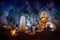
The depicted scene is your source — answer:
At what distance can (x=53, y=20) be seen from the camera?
3457 millimetres

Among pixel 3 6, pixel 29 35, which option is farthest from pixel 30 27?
pixel 3 6

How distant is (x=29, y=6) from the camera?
3.43 meters

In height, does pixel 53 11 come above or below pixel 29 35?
above

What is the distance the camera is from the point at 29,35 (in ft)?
11.2

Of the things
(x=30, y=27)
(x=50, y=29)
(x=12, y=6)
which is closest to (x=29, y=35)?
(x=30, y=27)

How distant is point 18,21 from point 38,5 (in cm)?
51

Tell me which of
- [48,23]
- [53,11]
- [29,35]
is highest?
[53,11]

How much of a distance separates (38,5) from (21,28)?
0.57m

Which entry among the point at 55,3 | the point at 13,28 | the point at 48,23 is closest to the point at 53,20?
the point at 48,23

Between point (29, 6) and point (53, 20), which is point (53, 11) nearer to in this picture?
point (53, 20)

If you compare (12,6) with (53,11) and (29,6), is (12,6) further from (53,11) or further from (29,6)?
(53,11)

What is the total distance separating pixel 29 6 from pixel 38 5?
0.18 meters

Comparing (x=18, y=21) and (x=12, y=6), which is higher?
(x=12, y=6)

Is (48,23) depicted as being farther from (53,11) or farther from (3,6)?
(3,6)
